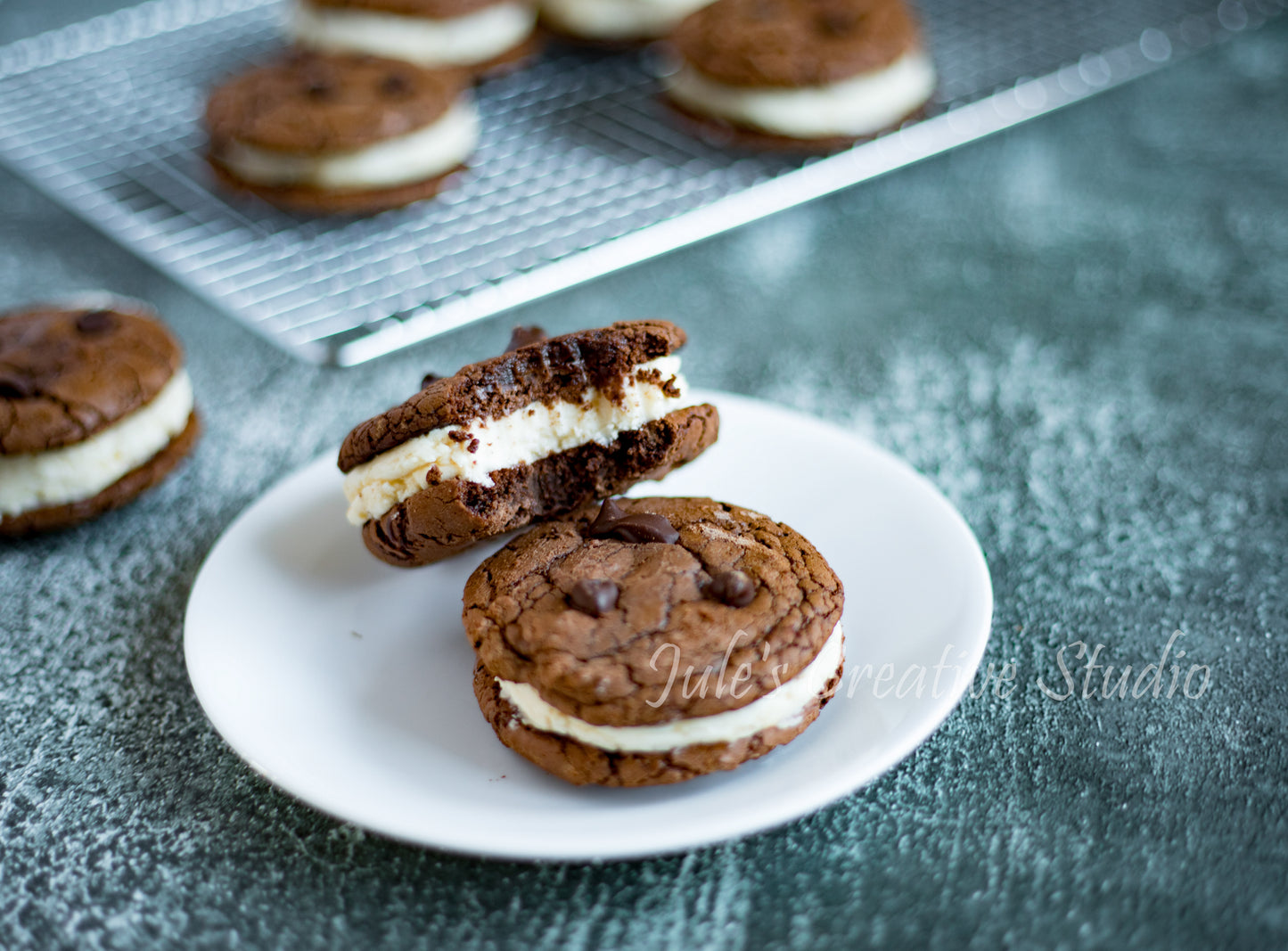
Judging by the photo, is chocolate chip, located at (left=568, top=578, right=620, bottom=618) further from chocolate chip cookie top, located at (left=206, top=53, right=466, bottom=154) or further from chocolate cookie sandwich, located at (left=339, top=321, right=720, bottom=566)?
chocolate chip cookie top, located at (left=206, top=53, right=466, bottom=154)

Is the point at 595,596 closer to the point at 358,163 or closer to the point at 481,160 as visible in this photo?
the point at 358,163

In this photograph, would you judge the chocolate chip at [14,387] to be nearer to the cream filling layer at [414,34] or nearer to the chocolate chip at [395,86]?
the chocolate chip at [395,86]

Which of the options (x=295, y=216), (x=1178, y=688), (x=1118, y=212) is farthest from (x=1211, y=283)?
(x=295, y=216)

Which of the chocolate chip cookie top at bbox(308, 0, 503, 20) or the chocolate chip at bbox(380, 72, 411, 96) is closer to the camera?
the chocolate chip at bbox(380, 72, 411, 96)

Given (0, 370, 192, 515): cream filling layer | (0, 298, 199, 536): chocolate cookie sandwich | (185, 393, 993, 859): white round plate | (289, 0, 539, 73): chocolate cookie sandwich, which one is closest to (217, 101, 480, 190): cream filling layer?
(289, 0, 539, 73): chocolate cookie sandwich

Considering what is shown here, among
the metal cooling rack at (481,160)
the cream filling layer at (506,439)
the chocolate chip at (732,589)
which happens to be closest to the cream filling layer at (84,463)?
the metal cooling rack at (481,160)
